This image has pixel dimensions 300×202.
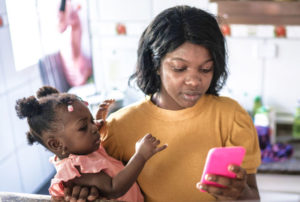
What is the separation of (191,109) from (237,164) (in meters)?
0.24

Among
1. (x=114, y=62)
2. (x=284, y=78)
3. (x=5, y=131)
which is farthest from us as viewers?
(x=114, y=62)

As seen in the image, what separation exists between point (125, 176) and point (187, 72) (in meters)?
0.29

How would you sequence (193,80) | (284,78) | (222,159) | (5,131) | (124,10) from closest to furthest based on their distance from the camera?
(222,159) → (193,80) → (5,131) → (284,78) → (124,10)

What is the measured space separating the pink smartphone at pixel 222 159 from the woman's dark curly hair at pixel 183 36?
0.86ft

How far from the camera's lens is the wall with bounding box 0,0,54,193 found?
2.01 m

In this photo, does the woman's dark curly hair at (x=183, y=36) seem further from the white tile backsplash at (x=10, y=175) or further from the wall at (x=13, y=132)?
the white tile backsplash at (x=10, y=175)

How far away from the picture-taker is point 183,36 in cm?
88

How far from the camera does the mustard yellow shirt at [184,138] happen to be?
3.05ft

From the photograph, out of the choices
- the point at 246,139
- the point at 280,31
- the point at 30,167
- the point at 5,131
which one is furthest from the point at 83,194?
the point at 280,31

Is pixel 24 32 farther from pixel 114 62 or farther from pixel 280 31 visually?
pixel 280 31

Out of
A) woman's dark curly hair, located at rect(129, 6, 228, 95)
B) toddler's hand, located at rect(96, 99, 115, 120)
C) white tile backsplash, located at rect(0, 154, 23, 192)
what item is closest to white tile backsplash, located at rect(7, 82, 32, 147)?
white tile backsplash, located at rect(0, 154, 23, 192)

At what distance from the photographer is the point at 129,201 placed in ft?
3.01

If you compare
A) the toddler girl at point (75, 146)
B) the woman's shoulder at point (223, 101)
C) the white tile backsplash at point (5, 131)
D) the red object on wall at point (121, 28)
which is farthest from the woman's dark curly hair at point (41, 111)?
the red object on wall at point (121, 28)

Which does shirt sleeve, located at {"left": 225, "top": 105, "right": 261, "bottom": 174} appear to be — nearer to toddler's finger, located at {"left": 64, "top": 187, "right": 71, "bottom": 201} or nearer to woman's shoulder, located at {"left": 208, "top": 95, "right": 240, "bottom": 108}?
woman's shoulder, located at {"left": 208, "top": 95, "right": 240, "bottom": 108}
